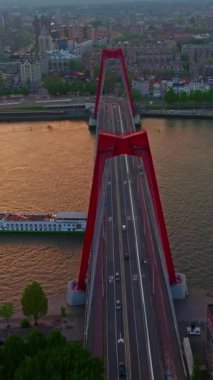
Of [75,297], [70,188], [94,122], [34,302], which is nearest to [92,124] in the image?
[94,122]

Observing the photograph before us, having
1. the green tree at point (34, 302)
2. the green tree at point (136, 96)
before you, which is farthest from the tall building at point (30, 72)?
the green tree at point (34, 302)

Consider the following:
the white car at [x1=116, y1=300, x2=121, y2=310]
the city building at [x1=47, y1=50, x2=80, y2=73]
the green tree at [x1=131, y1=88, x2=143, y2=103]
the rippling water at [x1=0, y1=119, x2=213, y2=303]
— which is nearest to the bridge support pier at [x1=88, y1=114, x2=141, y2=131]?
the rippling water at [x1=0, y1=119, x2=213, y2=303]

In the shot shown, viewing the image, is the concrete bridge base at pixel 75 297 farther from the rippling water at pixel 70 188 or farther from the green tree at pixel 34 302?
the green tree at pixel 34 302

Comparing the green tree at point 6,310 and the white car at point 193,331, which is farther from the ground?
the green tree at point 6,310

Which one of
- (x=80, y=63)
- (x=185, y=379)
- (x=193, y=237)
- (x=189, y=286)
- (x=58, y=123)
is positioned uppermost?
(x=80, y=63)

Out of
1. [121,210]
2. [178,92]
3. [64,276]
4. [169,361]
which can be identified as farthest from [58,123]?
[169,361]

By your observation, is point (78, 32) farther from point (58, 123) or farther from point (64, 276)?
point (64, 276)
